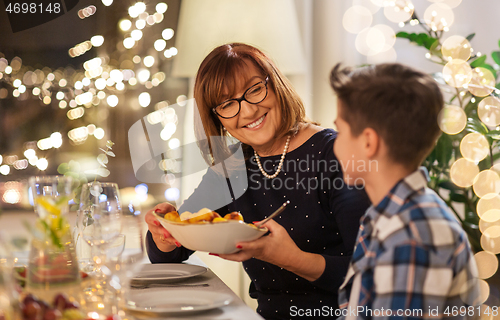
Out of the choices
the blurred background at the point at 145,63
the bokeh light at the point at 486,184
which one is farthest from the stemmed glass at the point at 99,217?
the bokeh light at the point at 486,184

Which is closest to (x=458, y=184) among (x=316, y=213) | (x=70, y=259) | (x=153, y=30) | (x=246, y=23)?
(x=316, y=213)

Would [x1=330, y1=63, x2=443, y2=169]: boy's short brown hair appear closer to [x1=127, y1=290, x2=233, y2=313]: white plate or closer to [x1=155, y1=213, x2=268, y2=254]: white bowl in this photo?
[x1=155, y1=213, x2=268, y2=254]: white bowl

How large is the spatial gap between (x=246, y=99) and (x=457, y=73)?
0.99 metres

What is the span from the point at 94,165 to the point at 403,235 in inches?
81.1

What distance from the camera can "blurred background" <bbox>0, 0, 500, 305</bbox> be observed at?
216cm

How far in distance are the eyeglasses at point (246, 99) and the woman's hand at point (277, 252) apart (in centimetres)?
47

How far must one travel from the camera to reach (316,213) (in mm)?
1255

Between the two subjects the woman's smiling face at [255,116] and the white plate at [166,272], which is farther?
the woman's smiling face at [255,116]

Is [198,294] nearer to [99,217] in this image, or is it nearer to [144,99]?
[99,217]

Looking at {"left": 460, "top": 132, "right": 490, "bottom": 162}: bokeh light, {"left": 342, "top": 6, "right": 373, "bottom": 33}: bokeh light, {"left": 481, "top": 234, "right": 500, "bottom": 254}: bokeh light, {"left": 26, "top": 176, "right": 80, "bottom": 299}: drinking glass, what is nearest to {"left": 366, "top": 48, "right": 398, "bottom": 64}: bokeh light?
{"left": 342, "top": 6, "right": 373, "bottom": 33}: bokeh light

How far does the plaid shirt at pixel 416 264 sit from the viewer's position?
65 cm

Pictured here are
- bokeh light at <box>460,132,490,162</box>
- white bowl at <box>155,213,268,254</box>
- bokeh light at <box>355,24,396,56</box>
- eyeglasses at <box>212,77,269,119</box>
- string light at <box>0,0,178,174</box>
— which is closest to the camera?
white bowl at <box>155,213,268,254</box>

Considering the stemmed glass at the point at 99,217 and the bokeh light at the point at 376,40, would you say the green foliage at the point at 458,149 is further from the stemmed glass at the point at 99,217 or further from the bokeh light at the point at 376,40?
the stemmed glass at the point at 99,217

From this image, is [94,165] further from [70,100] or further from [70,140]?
[70,100]
